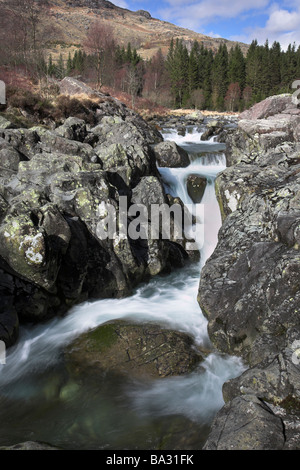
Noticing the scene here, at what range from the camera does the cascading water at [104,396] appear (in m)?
5.60

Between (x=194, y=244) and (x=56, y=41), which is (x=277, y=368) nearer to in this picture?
(x=194, y=244)

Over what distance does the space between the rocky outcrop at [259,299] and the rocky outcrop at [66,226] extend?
2.93 metres

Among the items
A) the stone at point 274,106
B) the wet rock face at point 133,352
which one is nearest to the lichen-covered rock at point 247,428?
the wet rock face at point 133,352

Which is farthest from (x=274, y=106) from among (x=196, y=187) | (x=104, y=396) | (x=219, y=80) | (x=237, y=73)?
(x=237, y=73)

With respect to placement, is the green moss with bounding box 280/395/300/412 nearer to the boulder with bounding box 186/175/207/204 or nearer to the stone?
the boulder with bounding box 186/175/207/204

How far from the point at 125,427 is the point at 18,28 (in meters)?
40.7

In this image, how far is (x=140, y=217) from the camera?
12672 millimetres

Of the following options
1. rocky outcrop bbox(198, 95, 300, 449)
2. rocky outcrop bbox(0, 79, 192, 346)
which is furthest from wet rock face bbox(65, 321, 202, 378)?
rocky outcrop bbox(0, 79, 192, 346)

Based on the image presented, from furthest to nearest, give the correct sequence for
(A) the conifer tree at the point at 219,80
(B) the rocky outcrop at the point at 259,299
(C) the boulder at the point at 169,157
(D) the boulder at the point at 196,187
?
(A) the conifer tree at the point at 219,80 → (C) the boulder at the point at 169,157 → (D) the boulder at the point at 196,187 → (B) the rocky outcrop at the point at 259,299

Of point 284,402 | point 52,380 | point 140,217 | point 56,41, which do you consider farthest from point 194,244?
point 56,41

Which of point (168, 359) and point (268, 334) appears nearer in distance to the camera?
point (268, 334)

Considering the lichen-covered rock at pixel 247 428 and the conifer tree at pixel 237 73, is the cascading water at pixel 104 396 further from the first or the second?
the conifer tree at pixel 237 73

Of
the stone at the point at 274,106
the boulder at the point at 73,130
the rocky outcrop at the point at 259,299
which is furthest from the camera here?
the stone at the point at 274,106

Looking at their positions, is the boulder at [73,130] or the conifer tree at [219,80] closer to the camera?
the boulder at [73,130]
